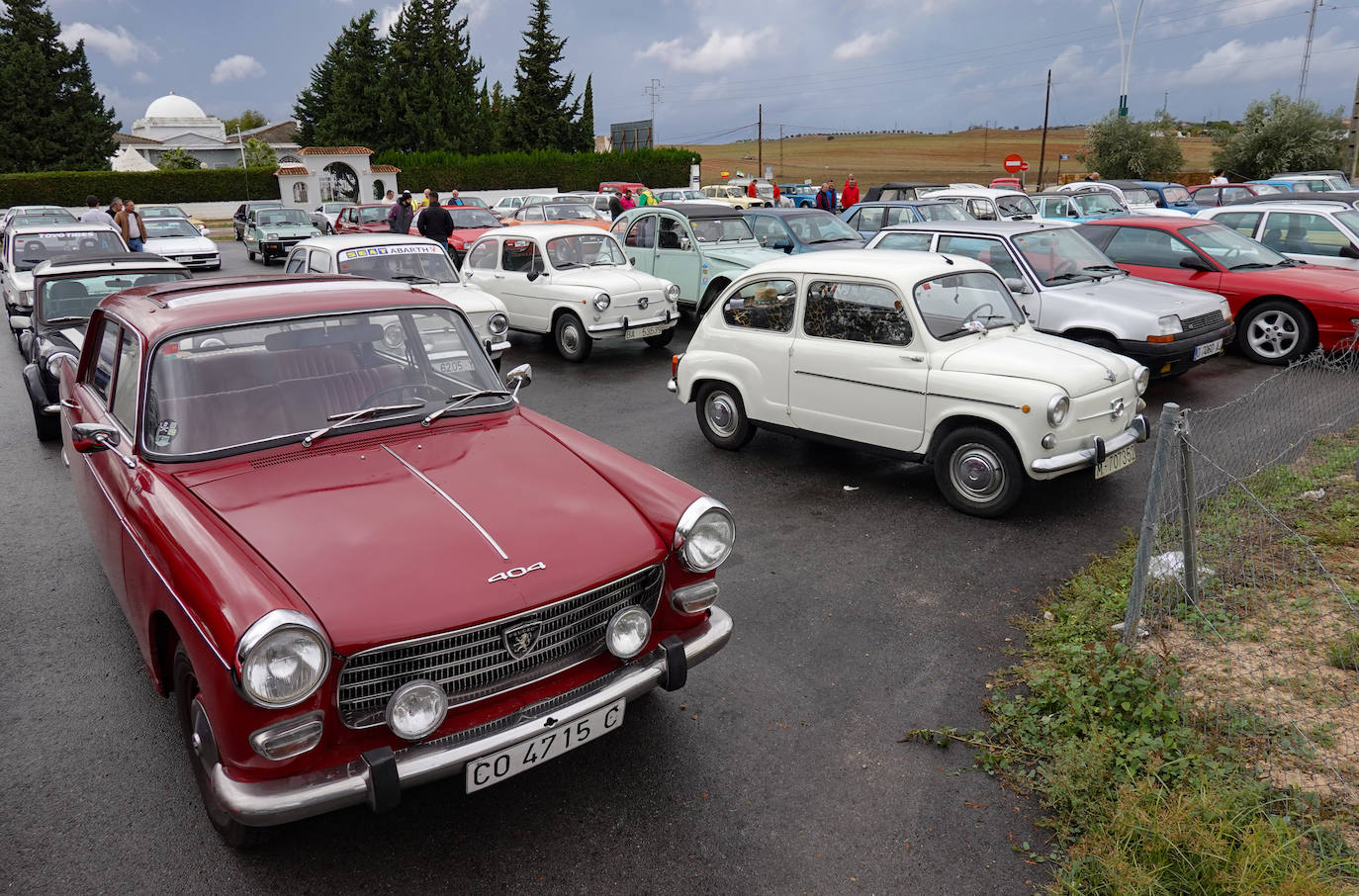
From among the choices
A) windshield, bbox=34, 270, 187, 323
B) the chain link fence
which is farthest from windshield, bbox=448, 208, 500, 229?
the chain link fence

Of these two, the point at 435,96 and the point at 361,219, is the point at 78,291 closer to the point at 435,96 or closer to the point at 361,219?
the point at 361,219

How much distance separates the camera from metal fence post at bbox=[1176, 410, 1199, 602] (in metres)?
3.94

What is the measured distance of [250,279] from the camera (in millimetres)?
4707

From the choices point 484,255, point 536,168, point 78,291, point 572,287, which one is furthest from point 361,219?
point 536,168

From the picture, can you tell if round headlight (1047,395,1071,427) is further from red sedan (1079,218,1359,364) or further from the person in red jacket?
the person in red jacket

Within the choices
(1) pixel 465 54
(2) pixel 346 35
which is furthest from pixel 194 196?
(1) pixel 465 54

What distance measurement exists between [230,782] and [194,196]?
5418 centimetres

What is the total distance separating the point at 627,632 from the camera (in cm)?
326

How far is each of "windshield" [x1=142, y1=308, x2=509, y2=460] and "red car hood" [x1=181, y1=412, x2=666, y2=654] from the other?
186 mm

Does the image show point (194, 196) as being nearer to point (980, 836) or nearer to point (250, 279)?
point (250, 279)

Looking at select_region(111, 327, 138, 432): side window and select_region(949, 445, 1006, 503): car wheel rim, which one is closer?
select_region(111, 327, 138, 432): side window

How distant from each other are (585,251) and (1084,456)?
8265mm

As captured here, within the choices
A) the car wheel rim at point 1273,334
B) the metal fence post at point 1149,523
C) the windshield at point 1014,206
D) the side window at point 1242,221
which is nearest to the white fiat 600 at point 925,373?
the metal fence post at point 1149,523

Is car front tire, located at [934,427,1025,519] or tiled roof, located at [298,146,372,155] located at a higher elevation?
tiled roof, located at [298,146,372,155]
